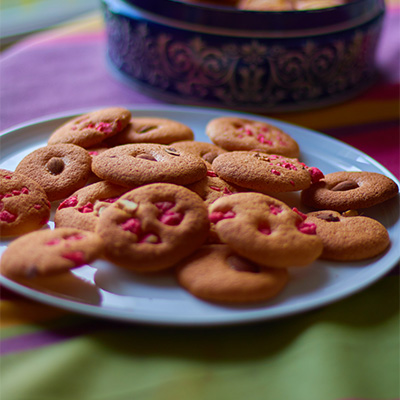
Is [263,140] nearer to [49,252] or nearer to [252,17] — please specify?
[252,17]

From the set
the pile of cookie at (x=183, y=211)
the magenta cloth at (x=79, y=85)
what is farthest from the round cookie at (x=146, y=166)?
the magenta cloth at (x=79, y=85)

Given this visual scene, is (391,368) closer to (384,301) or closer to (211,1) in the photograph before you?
(384,301)

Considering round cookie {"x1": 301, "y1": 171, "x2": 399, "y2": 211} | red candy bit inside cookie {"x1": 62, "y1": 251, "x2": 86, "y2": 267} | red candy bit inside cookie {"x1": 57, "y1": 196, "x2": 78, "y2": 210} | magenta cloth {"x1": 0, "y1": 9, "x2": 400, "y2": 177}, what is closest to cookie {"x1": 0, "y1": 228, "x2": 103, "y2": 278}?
red candy bit inside cookie {"x1": 62, "y1": 251, "x2": 86, "y2": 267}

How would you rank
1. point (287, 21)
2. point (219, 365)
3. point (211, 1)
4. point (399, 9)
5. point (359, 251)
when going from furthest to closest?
point (399, 9)
point (211, 1)
point (287, 21)
point (359, 251)
point (219, 365)

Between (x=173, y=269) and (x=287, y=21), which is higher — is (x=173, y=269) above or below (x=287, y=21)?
below

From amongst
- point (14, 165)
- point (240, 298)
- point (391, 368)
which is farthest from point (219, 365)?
point (14, 165)

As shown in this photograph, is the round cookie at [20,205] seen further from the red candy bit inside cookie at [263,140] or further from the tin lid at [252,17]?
the tin lid at [252,17]

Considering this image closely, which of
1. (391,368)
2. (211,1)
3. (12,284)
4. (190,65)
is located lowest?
(391,368)
